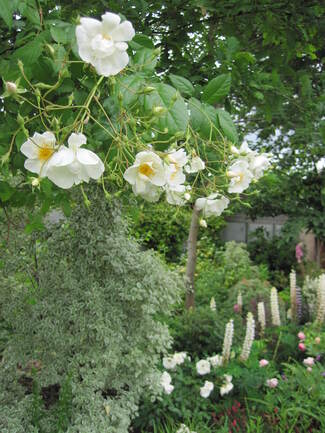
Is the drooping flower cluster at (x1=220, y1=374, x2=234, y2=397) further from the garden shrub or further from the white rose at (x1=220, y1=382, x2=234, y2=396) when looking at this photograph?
the garden shrub

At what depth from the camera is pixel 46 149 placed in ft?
2.31

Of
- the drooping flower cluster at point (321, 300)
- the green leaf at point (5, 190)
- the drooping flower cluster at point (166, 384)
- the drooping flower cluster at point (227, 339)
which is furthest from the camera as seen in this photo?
the drooping flower cluster at point (321, 300)

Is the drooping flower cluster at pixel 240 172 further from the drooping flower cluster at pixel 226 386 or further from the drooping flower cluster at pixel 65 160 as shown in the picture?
the drooping flower cluster at pixel 226 386

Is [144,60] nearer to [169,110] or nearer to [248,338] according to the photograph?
[169,110]

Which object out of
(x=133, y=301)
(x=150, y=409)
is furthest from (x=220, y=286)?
(x=133, y=301)

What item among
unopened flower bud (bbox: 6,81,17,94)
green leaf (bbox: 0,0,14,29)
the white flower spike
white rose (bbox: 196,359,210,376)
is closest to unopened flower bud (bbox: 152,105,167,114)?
the white flower spike

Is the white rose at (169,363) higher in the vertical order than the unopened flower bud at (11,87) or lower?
lower

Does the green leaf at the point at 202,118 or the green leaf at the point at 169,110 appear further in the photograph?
the green leaf at the point at 202,118

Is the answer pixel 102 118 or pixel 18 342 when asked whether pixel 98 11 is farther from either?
pixel 18 342

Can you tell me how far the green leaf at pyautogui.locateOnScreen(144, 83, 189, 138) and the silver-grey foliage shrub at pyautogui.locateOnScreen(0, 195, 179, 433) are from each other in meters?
1.46

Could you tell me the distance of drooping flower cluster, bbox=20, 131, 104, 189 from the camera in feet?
2.10

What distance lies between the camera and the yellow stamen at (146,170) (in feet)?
2.40

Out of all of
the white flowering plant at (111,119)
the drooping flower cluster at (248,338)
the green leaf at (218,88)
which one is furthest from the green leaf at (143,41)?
the drooping flower cluster at (248,338)

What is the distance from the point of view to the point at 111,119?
87cm
